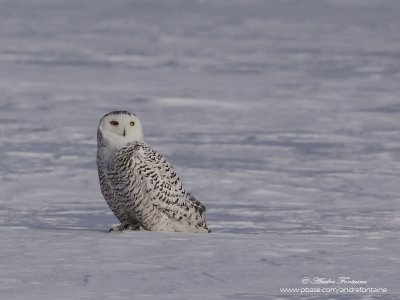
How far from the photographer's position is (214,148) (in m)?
8.98

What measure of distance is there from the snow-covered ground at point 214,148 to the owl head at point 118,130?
46cm

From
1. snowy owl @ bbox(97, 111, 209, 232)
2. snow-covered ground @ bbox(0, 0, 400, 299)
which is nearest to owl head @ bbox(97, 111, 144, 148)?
snowy owl @ bbox(97, 111, 209, 232)

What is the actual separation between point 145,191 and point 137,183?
0.06m

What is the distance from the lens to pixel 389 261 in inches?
170

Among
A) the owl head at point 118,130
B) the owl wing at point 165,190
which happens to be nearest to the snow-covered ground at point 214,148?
the owl wing at point 165,190

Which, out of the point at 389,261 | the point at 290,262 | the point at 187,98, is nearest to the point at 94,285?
the point at 290,262

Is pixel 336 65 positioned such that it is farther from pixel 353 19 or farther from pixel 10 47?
pixel 353 19

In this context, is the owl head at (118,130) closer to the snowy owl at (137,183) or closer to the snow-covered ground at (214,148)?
the snowy owl at (137,183)

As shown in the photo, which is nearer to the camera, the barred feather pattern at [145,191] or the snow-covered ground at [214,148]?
the snow-covered ground at [214,148]

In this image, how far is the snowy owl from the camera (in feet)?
17.3

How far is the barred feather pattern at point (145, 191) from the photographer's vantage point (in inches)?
207

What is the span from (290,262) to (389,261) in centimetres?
37

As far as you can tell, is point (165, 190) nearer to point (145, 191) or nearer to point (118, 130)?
point (145, 191)

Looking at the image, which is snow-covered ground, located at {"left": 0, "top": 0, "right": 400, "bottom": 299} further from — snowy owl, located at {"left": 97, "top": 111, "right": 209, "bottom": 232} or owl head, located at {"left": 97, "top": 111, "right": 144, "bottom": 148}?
owl head, located at {"left": 97, "top": 111, "right": 144, "bottom": 148}
